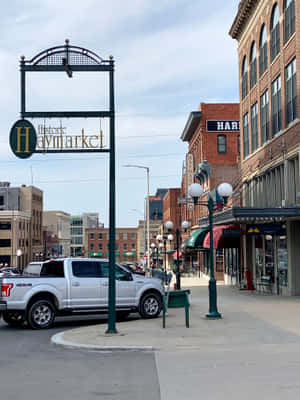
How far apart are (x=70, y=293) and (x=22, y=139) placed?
4823mm

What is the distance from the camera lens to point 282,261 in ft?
85.1

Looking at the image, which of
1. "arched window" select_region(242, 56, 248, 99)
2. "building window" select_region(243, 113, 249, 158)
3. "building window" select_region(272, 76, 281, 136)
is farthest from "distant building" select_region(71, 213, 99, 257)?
"building window" select_region(272, 76, 281, 136)

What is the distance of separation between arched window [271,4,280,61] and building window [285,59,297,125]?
2215 millimetres

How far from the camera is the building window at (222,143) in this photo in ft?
166

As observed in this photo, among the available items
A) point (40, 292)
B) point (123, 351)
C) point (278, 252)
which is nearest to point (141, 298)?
point (40, 292)

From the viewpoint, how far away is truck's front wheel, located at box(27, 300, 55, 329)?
16.0 meters

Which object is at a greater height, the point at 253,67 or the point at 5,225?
the point at 253,67

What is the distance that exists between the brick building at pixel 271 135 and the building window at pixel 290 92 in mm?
43

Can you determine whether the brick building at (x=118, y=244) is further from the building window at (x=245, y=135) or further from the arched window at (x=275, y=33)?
the arched window at (x=275, y=33)

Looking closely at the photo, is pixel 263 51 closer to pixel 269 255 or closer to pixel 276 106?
pixel 276 106

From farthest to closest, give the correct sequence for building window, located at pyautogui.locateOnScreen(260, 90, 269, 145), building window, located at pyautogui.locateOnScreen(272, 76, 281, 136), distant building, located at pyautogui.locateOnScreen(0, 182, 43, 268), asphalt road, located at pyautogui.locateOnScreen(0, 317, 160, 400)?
1. distant building, located at pyautogui.locateOnScreen(0, 182, 43, 268)
2. building window, located at pyautogui.locateOnScreen(260, 90, 269, 145)
3. building window, located at pyautogui.locateOnScreen(272, 76, 281, 136)
4. asphalt road, located at pyautogui.locateOnScreen(0, 317, 160, 400)

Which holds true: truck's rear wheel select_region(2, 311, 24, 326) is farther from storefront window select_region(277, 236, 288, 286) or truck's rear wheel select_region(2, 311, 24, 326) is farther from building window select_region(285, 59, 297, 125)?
building window select_region(285, 59, 297, 125)

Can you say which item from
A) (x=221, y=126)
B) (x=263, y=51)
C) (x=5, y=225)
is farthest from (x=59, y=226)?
(x=263, y=51)

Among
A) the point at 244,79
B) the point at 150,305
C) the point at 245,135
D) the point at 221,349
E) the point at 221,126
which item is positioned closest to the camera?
the point at 221,349
